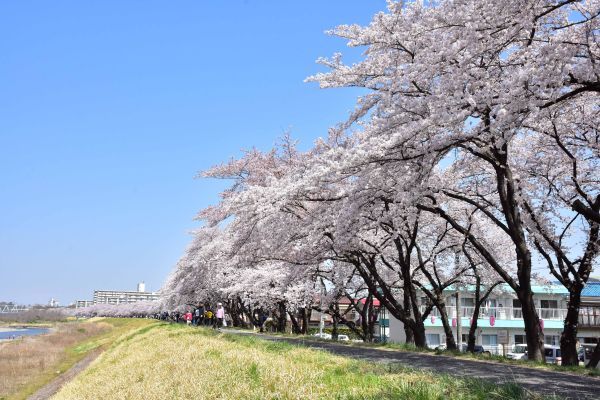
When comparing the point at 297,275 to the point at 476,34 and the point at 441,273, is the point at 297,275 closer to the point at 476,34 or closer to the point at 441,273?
the point at 441,273

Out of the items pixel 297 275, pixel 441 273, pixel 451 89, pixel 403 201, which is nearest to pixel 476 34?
pixel 451 89

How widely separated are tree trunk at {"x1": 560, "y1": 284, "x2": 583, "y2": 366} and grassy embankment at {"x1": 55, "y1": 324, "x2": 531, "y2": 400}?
7.74 metres

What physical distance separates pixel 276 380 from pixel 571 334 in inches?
410

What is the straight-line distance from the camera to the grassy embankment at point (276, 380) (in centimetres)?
627

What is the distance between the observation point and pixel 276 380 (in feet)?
26.3

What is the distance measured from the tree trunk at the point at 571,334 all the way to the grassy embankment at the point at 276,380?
774 cm

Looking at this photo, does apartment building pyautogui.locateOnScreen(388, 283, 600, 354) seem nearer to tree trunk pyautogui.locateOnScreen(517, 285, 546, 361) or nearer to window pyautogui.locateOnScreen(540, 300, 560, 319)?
window pyautogui.locateOnScreen(540, 300, 560, 319)

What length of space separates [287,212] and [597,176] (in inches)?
406

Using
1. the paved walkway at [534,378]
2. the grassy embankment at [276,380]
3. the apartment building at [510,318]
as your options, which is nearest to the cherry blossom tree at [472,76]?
the paved walkway at [534,378]

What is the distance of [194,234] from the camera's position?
4628 cm

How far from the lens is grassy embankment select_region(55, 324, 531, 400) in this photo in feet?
20.6

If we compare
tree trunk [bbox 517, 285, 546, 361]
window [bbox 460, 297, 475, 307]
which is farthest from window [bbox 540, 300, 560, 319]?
tree trunk [bbox 517, 285, 546, 361]

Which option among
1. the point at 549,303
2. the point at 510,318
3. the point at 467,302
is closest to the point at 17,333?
the point at 467,302

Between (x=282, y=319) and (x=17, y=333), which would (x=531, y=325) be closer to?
(x=282, y=319)
